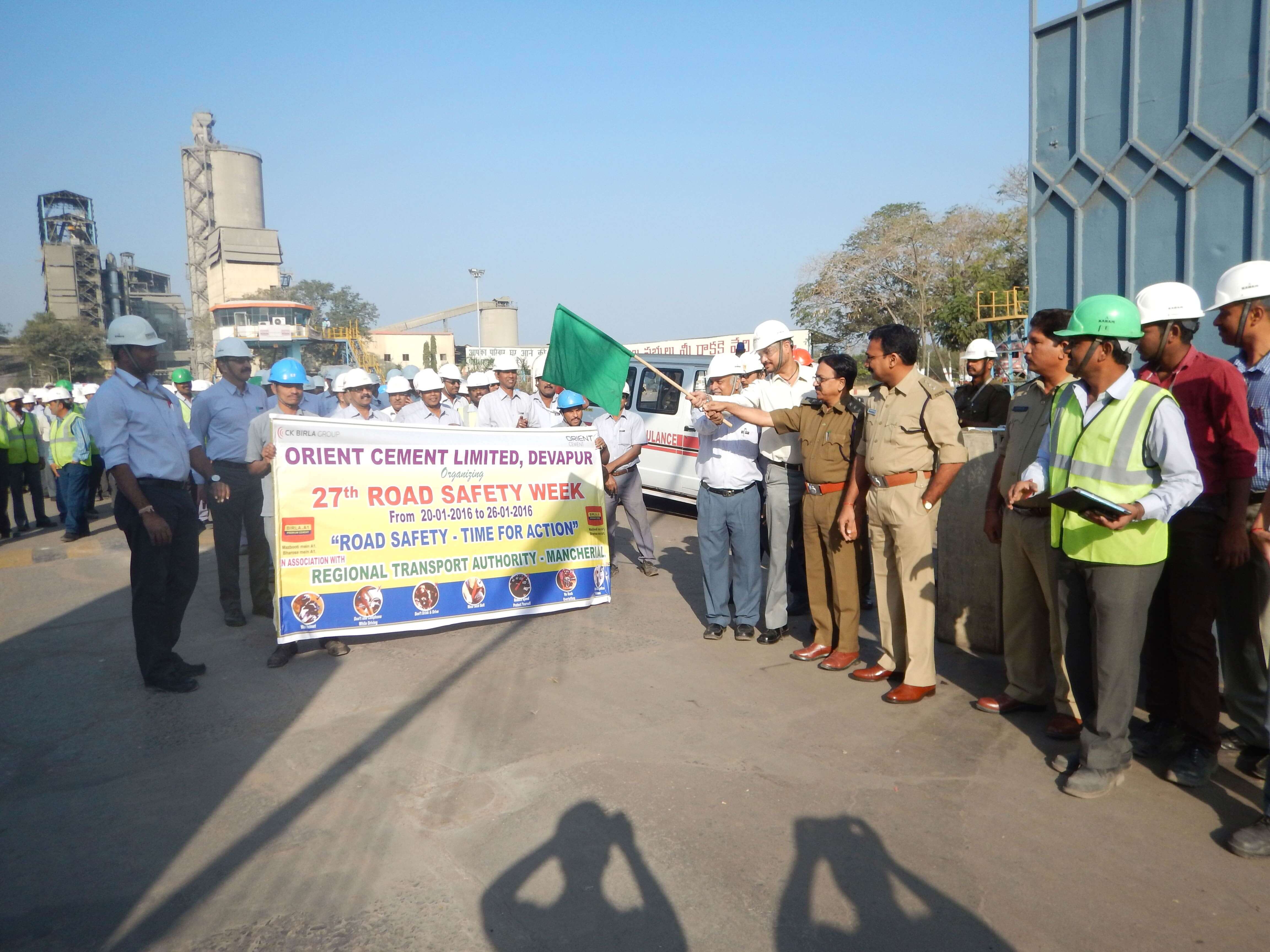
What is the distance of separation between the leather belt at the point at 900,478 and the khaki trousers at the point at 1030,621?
51 centimetres

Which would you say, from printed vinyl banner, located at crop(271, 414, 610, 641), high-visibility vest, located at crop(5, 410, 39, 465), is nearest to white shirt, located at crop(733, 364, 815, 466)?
printed vinyl banner, located at crop(271, 414, 610, 641)

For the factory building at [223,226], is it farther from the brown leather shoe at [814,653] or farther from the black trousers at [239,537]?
the brown leather shoe at [814,653]

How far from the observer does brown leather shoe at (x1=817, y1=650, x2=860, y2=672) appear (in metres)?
5.63

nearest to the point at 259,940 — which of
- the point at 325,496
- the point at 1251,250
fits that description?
the point at 325,496

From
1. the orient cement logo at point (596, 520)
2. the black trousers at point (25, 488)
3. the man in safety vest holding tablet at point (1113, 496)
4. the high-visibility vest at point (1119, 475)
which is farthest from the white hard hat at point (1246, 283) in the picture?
the black trousers at point (25, 488)

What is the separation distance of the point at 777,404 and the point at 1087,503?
2.68m

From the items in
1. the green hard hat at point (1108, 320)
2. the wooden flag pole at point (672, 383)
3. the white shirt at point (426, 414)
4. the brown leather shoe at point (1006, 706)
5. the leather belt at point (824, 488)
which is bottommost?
the brown leather shoe at point (1006, 706)

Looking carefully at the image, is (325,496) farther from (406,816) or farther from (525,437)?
(406,816)

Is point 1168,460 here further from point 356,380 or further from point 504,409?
point 504,409

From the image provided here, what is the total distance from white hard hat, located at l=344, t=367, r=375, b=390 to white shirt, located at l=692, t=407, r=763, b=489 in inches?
132

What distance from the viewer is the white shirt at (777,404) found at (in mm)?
6066

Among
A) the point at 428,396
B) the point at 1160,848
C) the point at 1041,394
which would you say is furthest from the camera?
the point at 428,396

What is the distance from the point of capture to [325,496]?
5.93 m

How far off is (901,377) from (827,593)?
1.66 metres
